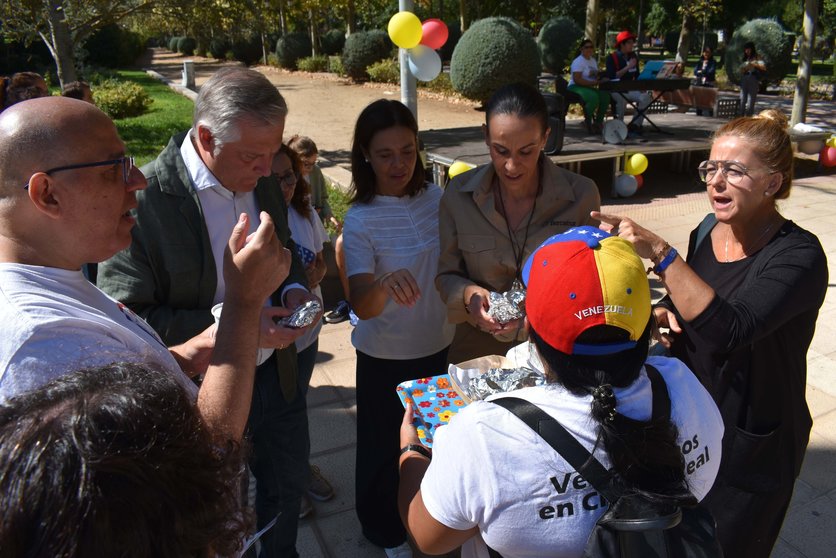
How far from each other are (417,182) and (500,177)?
18.1 inches

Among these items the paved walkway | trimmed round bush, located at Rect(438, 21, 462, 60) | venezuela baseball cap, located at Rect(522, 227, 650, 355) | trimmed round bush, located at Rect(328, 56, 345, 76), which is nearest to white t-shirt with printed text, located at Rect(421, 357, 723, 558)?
venezuela baseball cap, located at Rect(522, 227, 650, 355)

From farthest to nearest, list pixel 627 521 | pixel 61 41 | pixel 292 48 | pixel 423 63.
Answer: pixel 292 48 < pixel 61 41 < pixel 423 63 < pixel 627 521

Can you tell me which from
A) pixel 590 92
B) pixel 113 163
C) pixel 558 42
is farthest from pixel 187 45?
pixel 113 163

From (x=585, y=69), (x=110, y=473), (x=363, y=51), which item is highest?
(x=363, y=51)

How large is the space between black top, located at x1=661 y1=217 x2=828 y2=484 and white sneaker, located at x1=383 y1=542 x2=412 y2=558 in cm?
141

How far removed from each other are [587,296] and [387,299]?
4.78 feet

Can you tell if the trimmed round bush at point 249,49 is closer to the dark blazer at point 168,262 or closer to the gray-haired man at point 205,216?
the gray-haired man at point 205,216

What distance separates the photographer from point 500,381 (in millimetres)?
1648

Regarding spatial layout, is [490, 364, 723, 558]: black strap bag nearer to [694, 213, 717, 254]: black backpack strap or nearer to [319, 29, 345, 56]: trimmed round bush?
[694, 213, 717, 254]: black backpack strap

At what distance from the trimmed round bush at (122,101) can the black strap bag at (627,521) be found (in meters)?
17.8

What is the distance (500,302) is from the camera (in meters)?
2.18

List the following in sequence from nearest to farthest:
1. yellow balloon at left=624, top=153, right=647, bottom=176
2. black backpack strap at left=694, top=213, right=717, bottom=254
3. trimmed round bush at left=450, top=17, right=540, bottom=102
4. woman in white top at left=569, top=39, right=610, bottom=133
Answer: black backpack strap at left=694, top=213, right=717, bottom=254 → yellow balloon at left=624, top=153, right=647, bottom=176 → woman in white top at left=569, top=39, right=610, bottom=133 → trimmed round bush at left=450, top=17, right=540, bottom=102

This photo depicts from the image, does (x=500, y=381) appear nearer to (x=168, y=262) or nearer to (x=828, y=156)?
(x=168, y=262)

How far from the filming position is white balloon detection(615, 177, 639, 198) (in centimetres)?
939
